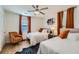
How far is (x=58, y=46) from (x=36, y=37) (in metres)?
0.39

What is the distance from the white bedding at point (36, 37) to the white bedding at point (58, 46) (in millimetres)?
70

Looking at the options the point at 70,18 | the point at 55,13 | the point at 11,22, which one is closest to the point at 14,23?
the point at 11,22

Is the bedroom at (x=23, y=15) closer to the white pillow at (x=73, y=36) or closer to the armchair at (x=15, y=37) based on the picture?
the armchair at (x=15, y=37)

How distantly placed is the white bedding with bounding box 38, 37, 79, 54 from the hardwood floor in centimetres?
26

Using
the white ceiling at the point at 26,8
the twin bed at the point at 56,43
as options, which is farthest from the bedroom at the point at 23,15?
the twin bed at the point at 56,43

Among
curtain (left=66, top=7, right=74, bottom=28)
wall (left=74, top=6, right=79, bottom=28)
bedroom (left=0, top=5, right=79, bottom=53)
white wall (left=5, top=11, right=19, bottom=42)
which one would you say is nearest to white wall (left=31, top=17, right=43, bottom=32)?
bedroom (left=0, top=5, right=79, bottom=53)

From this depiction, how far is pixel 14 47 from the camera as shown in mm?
1556

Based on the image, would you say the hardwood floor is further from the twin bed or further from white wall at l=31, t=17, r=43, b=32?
white wall at l=31, t=17, r=43, b=32

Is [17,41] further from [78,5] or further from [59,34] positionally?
[78,5]

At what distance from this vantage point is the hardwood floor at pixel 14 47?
1509 millimetres

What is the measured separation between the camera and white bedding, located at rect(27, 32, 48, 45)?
160 cm
